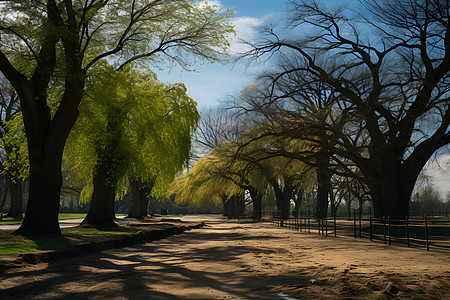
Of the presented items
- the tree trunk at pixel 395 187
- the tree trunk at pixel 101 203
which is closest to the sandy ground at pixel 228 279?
the tree trunk at pixel 101 203

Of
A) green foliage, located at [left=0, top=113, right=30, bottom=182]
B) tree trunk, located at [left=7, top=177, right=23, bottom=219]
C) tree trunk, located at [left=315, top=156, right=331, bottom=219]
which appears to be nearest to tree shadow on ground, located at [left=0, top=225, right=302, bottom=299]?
green foliage, located at [left=0, top=113, right=30, bottom=182]

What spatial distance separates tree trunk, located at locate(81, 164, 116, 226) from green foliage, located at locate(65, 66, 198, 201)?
321mm

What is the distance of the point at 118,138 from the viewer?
21188 mm

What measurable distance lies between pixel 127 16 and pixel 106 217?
10.3 meters

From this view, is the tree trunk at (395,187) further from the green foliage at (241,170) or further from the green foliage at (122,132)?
the green foliage at (122,132)

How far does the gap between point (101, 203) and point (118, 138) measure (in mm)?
3763

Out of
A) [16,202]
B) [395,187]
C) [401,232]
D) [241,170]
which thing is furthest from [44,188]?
[16,202]

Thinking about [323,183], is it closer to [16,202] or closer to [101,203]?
[101,203]

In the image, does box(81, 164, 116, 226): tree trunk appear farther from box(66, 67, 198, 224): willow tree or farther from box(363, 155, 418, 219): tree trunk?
box(363, 155, 418, 219): tree trunk

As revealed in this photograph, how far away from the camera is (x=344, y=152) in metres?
24.1

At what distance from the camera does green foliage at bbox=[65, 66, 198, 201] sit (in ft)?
62.2

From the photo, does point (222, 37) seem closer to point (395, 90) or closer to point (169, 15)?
point (169, 15)

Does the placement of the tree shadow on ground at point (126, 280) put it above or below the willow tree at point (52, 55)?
below

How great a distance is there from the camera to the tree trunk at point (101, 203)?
22203mm
